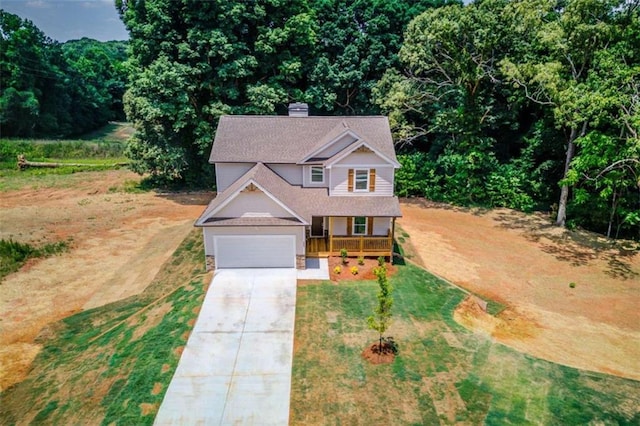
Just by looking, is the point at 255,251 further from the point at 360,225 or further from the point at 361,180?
the point at 361,180

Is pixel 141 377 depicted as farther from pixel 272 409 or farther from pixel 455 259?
pixel 455 259

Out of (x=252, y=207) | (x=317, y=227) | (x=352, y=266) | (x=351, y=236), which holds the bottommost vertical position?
(x=352, y=266)

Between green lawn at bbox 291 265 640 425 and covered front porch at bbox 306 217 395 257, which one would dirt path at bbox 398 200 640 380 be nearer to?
green lawn at bbox 291 265 640 425

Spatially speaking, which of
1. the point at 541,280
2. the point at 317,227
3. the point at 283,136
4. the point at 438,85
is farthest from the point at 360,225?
the point at 438,85

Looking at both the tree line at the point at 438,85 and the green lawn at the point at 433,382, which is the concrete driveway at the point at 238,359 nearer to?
the green lawn at the point at 433,382

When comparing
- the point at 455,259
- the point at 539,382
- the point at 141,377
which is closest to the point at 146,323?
the point at 141,377

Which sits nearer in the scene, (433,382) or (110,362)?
(433,382)

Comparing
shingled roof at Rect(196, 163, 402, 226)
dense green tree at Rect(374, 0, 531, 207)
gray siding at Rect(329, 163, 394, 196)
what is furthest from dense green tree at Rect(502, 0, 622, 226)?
shingled roof at Rect(196, 163, 402, 226)
